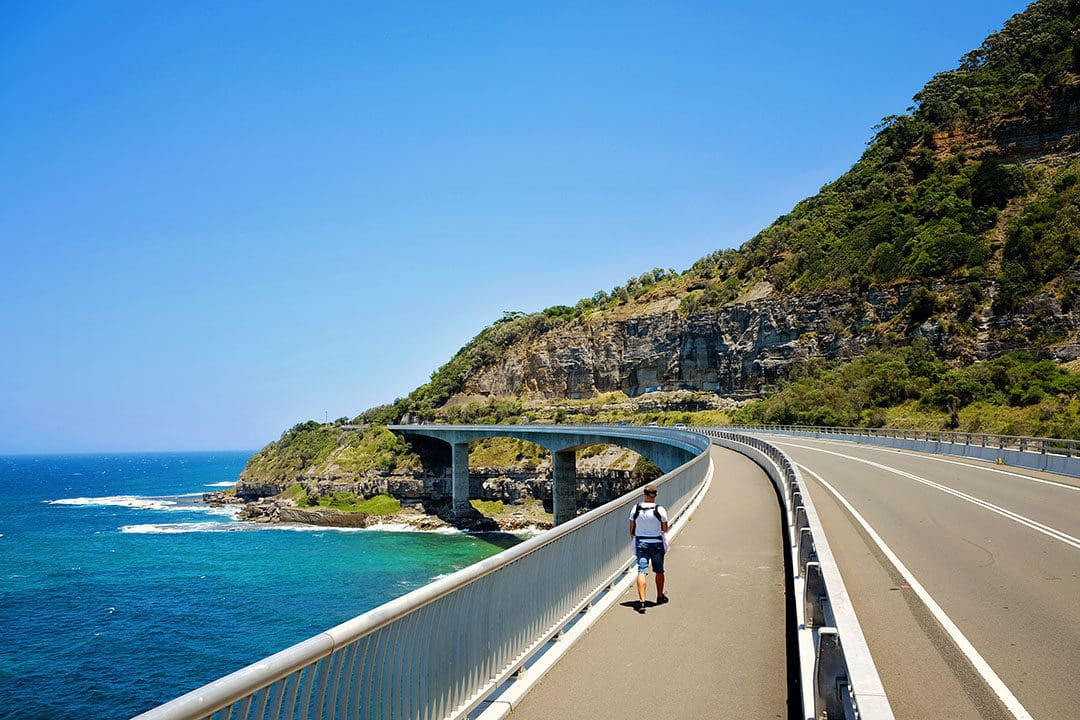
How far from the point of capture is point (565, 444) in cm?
6303

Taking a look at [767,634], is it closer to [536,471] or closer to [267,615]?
[267,615]

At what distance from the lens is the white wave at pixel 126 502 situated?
95700 millimetres

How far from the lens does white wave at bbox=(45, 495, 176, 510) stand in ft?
314

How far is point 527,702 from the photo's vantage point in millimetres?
6293

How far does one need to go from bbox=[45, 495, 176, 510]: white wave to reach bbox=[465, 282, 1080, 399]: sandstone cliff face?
4497 cm

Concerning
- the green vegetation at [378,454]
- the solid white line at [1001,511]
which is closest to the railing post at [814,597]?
the solid white line at [1001,511]

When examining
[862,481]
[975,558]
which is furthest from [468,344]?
[975,558]

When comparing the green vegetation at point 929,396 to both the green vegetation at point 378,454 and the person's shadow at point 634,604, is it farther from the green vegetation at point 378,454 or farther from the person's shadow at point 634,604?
the green vegetation at point 378,454

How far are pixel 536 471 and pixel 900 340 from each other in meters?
34.8

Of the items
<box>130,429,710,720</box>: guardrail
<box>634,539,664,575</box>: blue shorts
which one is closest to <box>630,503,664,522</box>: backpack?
<box>634,539,664,575</box>: blue shorts

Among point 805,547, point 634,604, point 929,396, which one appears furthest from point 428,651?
point 929,396

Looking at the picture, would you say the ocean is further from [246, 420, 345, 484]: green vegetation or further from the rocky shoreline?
[246, 420, 345, 484]: green vegetation

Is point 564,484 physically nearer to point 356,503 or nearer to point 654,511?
point 356,503

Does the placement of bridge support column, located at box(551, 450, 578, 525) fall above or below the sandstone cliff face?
below
